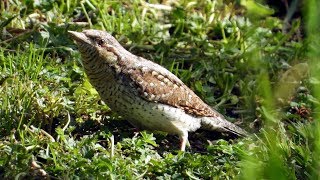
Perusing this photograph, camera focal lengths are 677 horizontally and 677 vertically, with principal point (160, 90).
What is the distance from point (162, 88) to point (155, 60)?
1.07 metres

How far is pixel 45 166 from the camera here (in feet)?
11.8

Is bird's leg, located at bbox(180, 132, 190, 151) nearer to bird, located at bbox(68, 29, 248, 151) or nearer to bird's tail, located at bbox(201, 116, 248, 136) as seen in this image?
bird, located at bbox(68, 29, 248, 151)

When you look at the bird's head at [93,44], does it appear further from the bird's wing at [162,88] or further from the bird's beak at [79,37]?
the bird's wing at [162,88]

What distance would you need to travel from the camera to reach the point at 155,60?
517cm

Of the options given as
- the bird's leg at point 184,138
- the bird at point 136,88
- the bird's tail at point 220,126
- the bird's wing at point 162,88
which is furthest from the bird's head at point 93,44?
the bird's tail at point 220,126

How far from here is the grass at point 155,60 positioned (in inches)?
144

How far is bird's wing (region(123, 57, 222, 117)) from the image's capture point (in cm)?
404

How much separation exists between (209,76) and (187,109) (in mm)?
929

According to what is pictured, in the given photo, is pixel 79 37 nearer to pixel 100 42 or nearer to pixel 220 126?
pixel 100 42

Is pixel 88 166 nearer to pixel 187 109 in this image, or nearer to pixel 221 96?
pixel 187 109

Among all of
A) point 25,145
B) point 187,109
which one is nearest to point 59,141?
point 25,145

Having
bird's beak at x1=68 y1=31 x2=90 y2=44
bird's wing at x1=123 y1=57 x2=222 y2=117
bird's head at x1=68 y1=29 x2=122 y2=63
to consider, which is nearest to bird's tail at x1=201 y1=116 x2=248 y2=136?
bird's wing at x1=123 y1=57 x2=222 y2=117

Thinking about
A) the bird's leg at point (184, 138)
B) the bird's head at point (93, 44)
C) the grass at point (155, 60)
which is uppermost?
the bird's head at point (93, 44)

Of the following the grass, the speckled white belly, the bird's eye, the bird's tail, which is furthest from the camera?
the bird's tail
